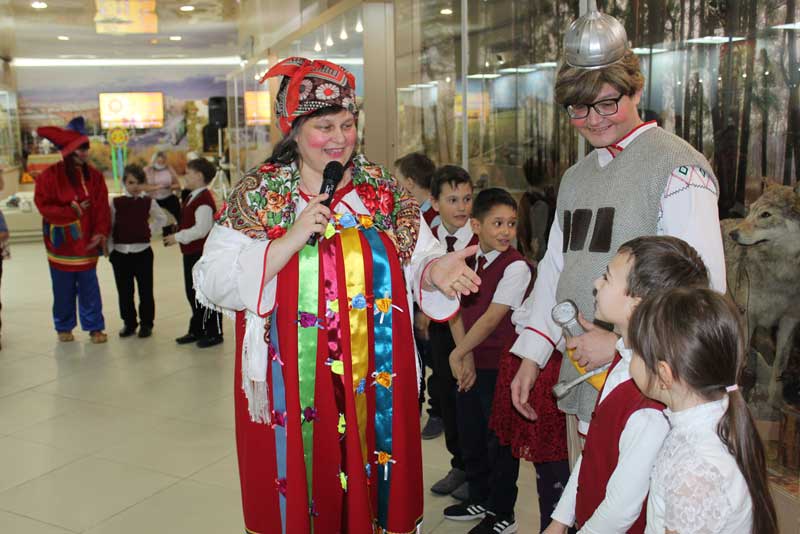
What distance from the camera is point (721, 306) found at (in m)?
1.42

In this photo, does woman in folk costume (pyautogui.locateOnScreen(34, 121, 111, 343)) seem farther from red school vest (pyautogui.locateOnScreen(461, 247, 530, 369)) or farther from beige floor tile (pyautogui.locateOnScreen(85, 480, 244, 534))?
red school vest (pyautogui.locateOnScreen(461, 247, 530, 369))

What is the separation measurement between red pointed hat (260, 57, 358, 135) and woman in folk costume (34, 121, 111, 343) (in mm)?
4623

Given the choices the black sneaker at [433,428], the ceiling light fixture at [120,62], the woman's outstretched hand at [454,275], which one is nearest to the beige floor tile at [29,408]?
the black sneaker at [433,428]

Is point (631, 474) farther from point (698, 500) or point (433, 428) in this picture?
point (433, 428)

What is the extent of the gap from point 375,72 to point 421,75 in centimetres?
88

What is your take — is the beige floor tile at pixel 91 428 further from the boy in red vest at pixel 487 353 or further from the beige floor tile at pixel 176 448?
the boy in red vest at pixel 487 353

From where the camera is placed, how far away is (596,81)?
1911mm

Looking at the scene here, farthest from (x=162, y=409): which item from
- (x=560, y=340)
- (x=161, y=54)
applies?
(x=161, y=54)

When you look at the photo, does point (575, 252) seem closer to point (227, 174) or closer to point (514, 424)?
point (514, 424)

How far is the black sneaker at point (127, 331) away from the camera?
6738mm

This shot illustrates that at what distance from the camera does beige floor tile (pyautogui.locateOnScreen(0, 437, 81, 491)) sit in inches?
149

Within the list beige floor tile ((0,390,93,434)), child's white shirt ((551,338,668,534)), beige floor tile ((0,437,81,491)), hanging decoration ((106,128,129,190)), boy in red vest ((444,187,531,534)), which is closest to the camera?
child's white shirt ((551,338,668,534))

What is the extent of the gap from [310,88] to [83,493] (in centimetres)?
254

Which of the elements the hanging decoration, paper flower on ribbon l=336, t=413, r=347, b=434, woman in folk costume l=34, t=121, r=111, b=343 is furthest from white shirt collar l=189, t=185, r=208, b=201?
the hanging decoration
